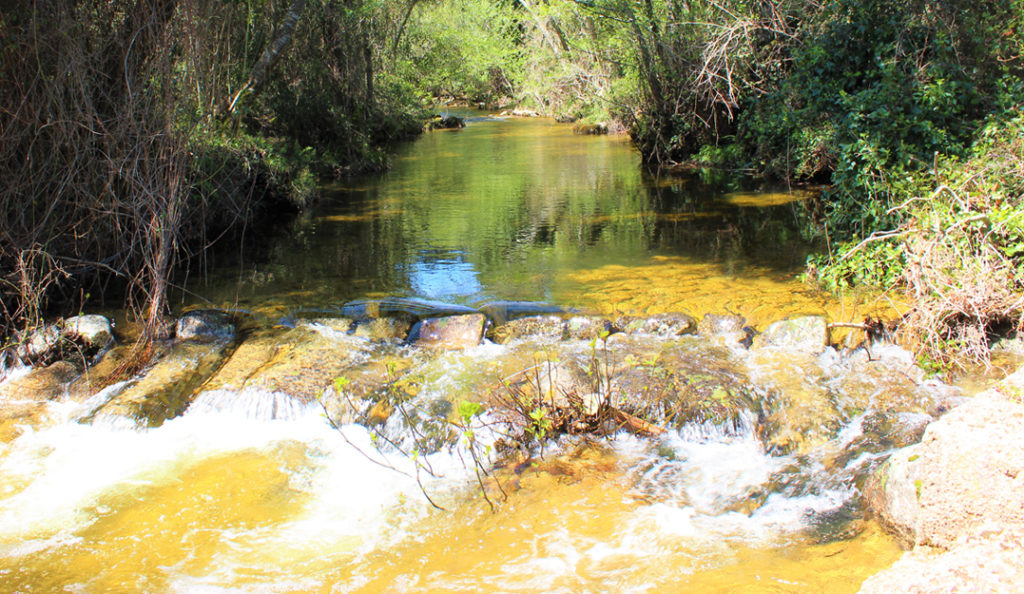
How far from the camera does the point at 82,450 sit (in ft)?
19.0

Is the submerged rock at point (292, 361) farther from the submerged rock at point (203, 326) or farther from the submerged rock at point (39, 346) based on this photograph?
the submerged rock at point (39, 346)

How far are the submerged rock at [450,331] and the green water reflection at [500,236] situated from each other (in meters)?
0.88

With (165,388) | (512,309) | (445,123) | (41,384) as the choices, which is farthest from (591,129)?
(41,384)

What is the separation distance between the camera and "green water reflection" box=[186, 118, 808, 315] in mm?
9375

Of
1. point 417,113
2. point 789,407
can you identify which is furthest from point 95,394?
point 417,113

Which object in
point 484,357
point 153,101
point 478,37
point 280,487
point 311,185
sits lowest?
point 280,487

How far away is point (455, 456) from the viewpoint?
5.54m

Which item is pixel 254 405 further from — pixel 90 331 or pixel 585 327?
pixel 585 327

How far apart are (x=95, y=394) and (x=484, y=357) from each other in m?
3.53

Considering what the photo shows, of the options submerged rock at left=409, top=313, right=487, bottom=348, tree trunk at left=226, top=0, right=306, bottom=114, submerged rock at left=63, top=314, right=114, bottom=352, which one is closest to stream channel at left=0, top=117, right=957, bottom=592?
submerged rock at left=409, top=313, right=487, bottom=348

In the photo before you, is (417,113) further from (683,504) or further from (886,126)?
(683,504)

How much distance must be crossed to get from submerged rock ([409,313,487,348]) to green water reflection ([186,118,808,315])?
0.88 metres

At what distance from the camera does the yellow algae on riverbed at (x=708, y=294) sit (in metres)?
7.64

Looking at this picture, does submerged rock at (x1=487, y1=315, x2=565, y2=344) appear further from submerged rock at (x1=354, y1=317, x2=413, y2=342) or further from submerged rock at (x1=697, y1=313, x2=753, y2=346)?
submerged rock at (x1=697, y1=313, x2=753, y2=346)
